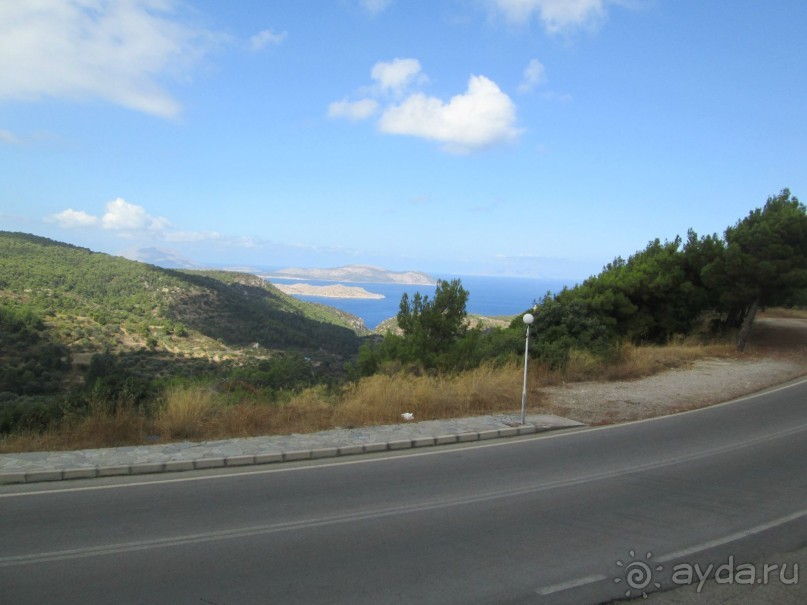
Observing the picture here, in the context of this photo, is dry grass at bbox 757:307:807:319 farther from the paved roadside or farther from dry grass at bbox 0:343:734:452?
the paved roadside

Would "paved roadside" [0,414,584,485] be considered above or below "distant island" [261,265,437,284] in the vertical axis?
below

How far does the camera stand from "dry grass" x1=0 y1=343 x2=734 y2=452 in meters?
8.11

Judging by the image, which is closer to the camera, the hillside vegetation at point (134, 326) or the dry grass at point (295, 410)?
the dry grass at point (295, 410)

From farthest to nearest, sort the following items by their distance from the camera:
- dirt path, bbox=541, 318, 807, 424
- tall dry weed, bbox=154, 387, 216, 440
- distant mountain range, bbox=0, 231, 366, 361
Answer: distant mountain range, bbox=0, 231, 366, 361 < dirt path, bbox=541, 318, 807, 424 < tall dry weed, bbox=154, 387, 216, 440

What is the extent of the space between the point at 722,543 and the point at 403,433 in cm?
513

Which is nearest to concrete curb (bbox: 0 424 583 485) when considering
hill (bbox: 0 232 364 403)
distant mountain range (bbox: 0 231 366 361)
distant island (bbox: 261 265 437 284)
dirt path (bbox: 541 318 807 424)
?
dirt path (bbox: 541 318 807 424)

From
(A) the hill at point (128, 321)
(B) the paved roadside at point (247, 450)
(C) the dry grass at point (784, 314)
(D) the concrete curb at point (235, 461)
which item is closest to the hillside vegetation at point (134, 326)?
(A) the hill at point (128, 321)

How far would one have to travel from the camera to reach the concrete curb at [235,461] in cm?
643

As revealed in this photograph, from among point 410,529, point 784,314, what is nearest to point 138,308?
point 410,529

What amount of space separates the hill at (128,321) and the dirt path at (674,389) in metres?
21.6

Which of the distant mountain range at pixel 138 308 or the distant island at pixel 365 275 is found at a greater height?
the distant island at pixel 365 275

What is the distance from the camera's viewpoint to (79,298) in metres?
54.2

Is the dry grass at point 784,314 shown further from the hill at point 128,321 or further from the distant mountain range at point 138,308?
the distant mountain range at point 138,308

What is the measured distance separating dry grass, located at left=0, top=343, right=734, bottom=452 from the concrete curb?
1.31 meters
